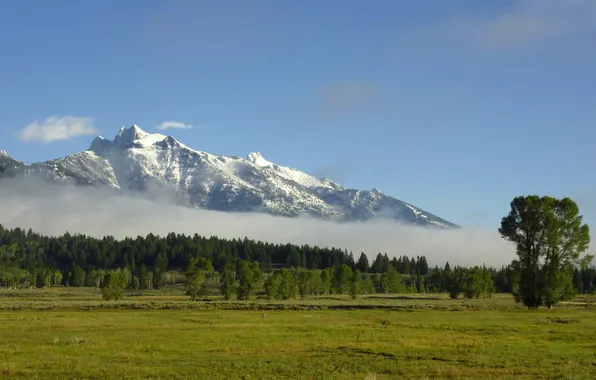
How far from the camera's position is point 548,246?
301 ft

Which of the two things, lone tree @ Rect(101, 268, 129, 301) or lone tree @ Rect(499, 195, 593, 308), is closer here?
lone tree @ Rect(499, 195, 593, 308)

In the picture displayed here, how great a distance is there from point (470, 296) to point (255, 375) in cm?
14821

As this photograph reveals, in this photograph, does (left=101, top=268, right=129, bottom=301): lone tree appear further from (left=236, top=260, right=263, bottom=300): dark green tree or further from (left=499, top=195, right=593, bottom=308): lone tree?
(left=499, top=195, right=593, bottom=308): lone tree

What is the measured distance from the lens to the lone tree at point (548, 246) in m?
90.6

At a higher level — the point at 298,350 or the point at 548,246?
the point at 548,246

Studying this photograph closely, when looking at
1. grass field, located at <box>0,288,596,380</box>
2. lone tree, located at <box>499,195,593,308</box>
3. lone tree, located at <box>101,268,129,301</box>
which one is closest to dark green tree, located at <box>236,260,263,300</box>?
lone tree, located at <box>101,268,129,301</box>

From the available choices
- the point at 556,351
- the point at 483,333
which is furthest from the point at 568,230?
the point at 556,351

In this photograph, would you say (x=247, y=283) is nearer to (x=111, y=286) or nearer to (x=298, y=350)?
(x=111, y=286)

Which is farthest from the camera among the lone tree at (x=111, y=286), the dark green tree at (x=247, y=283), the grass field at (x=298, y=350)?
the dark green tree at (x=247, y=283)

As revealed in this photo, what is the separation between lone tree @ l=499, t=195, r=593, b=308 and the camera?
90562 mm

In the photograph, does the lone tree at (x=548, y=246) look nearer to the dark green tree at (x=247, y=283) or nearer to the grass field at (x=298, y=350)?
the grass field at (x=298, y=350)

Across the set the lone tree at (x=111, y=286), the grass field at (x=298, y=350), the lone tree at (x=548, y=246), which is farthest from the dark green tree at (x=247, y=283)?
the grass field at (x=298, y=350)

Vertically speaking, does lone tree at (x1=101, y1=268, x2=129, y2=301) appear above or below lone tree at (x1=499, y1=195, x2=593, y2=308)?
below

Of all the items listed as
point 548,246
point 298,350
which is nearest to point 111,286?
point 548,246
